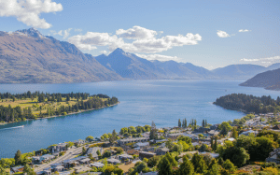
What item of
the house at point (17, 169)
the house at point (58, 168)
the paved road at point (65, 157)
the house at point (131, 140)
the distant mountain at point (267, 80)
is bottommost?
the paved road at point (65, 157)

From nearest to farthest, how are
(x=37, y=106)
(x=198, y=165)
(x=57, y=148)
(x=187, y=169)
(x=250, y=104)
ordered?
(x=187, y=169)
(x=198, y=165)
(x=57, y=148)
(x=37, y=106)
(x=250, y=104)

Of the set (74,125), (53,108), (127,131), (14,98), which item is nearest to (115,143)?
(127,131)

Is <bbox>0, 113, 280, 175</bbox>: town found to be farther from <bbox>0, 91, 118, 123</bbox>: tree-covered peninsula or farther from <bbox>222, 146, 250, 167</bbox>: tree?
<bbox>0, 91, 118, 123</bbox>: tree-covered peninsula

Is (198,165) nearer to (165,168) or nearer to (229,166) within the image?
(229,166)

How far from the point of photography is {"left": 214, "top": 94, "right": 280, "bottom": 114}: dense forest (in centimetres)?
5822

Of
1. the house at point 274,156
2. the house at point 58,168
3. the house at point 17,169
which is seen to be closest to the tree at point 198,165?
the house at point 274,156

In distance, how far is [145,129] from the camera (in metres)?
38.2

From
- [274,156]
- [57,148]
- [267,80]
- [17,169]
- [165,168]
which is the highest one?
[267,80]

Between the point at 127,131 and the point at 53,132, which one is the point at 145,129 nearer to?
the point at 127,131

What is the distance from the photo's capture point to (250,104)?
64.8 metres

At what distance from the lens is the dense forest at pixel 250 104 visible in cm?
5822

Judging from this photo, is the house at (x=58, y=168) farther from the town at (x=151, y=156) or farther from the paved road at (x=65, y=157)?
the paved road at (x=65, y=157)

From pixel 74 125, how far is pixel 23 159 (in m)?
24.2

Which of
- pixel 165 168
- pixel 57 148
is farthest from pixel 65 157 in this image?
pixel 165 168
